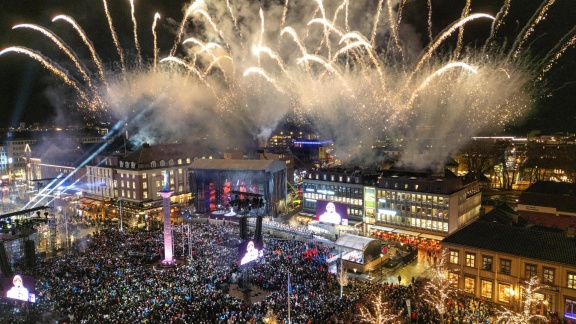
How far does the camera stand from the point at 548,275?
25297mm

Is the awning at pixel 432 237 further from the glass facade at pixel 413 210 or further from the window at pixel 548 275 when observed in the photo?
the window at pixel 548 275

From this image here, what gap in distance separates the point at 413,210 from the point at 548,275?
2042cm

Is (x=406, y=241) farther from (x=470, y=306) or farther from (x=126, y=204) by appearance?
(x=126, y=204)

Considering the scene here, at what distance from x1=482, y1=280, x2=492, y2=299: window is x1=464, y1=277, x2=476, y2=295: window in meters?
0.64

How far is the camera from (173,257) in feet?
117

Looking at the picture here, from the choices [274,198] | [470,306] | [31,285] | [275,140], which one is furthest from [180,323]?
[275,140]

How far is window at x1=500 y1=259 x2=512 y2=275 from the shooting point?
87.8ft

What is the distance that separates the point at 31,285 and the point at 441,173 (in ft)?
135

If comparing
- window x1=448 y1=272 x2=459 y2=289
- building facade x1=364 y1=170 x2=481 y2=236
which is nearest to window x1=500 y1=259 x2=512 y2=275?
window x1=448 y1=272 x2=459 y2=289

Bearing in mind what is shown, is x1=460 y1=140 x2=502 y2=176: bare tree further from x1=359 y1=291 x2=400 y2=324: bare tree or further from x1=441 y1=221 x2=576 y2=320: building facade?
x1=359 y1=291 x2=400 y2=324: bare tree

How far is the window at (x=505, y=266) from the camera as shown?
87.8 ft

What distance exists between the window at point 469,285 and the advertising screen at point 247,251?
49.0 ft

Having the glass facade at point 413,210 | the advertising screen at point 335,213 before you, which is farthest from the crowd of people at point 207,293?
the glass facade at point 413,210

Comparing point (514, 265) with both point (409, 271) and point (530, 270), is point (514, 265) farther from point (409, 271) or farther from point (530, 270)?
point (409, 271)
